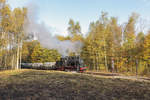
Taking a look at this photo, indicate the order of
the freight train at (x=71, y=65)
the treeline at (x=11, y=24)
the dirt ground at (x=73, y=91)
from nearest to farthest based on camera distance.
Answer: the dirt ground at (x=73, y=91), the freight train at (x=71, y=65), the treeline at (x=11, y=24)

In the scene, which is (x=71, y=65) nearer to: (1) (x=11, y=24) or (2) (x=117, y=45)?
(2) (x=117, y=45)

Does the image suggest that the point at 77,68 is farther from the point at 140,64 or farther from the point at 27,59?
the point at 27,59

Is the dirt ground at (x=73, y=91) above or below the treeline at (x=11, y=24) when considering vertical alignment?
below

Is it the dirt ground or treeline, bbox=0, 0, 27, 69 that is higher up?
treeline, bbox=0, 0, 27, 69

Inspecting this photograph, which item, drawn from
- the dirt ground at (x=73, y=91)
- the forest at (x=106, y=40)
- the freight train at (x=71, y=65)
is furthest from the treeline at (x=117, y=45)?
the dirt ground at (x=73, y=91)

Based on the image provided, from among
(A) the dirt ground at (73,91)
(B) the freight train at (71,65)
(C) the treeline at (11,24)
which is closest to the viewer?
(A) the dirt ground at (73,91)

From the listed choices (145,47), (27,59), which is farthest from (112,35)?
(27,59)

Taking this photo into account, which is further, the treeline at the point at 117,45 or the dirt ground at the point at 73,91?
the treeline at the point at 117,45

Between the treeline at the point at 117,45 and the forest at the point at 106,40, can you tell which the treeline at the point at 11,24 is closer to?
the forest at the point at 106,40

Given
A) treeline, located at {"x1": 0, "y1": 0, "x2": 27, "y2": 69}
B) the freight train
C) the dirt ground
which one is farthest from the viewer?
treeline, located at {"x1": 0, "y1": 0, "x2": 27, "y2": 69}

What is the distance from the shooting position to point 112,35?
24.9 meters

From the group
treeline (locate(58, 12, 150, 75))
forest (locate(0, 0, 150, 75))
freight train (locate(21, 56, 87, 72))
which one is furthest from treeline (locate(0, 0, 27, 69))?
treeline (locate(58, 12, 150, 75))

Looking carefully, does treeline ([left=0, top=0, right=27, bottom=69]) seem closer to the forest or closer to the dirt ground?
the forest

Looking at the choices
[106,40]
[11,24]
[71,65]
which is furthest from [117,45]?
[11,24]
